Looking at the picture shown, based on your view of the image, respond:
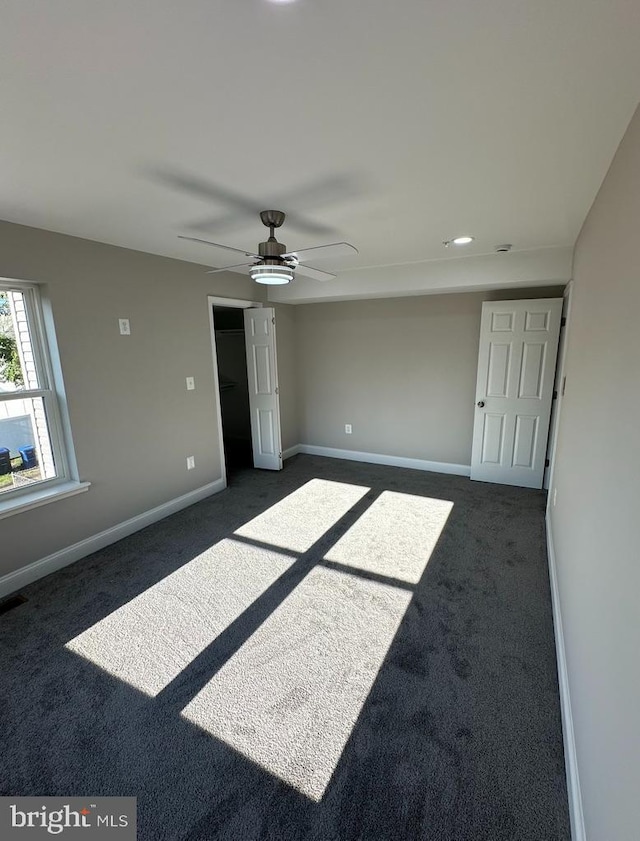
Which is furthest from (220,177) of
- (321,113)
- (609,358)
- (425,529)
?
(425,529)

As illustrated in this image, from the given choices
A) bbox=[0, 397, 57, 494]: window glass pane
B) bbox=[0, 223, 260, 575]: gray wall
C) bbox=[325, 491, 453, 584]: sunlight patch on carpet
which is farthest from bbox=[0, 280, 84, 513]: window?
bbox=[325, 491, 453, 584]: sunlight patch on carpet

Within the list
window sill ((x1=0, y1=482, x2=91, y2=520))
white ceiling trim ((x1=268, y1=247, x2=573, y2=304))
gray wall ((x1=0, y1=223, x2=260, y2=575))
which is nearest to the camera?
window sill ((x1=0, y1=482, x2=91, y2=520))

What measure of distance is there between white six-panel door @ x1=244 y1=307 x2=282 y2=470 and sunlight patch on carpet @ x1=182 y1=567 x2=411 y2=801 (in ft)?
8.39

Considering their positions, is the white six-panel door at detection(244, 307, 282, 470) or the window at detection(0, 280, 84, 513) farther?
the white six-panel door at detection(244, 307, 282, 470)

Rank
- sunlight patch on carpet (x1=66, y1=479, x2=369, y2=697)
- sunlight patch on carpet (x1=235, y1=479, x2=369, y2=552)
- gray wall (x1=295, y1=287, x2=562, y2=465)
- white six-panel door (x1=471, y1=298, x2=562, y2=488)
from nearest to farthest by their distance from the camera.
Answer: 1. sunlight patch on carpet (x1=66, y1=479, x2=369, y2=697)
2. sunlight patch on carpet (x1=235, y1=479, x2=369, y2=552)
3. white six-panel door (x1=471, y1=298, x2=562, y2=488)
4. gray wall (x1=295, y1=287, x2=562, y2=465)

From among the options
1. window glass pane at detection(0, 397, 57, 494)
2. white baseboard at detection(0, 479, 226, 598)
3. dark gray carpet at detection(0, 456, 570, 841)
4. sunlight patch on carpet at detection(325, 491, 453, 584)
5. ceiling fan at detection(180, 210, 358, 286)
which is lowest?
dark gray carpet at detection(0, 456, 570, 841)

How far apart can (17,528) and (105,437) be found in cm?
84

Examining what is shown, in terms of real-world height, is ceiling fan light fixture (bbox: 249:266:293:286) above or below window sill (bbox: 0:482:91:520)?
above

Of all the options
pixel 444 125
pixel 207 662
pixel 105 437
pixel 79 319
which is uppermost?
pixel 444 125

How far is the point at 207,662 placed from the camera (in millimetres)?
1974

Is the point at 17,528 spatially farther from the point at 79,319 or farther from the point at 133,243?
the point at 133,243

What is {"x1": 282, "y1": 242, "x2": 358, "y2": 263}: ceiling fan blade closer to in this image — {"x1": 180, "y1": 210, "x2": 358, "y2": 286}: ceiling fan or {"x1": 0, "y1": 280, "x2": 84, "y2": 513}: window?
{"x1": 180, "y1": 210, "x2": 358, "y2": 286}: ceiling fan

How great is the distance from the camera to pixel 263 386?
15.8 ft

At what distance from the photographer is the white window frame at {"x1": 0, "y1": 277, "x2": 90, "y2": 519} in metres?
2.58
